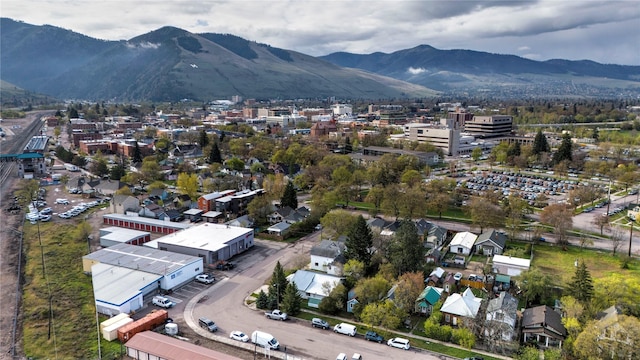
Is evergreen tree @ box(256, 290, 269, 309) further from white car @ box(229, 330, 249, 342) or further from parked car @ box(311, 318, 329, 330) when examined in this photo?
parked car @ box(311, 318, 329, 330)

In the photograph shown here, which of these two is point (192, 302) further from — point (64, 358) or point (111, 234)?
point (111, 234)

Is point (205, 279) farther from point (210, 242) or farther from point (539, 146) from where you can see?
point (539, 146)

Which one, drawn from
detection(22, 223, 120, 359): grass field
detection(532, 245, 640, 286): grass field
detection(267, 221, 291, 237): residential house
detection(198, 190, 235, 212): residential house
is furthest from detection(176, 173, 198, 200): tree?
detection(532, 245, 640, 286): grass field

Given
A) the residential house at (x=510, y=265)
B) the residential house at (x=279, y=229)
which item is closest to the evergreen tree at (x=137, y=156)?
the residential house at (x=279, y=229)

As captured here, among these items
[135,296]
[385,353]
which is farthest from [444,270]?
[135,296]

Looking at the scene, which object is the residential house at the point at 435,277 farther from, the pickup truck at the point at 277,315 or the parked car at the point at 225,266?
the parked car at the point at 225,266

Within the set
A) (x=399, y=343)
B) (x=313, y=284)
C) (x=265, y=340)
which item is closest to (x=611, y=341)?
(x=399, y=343)
